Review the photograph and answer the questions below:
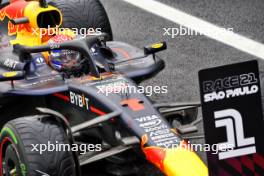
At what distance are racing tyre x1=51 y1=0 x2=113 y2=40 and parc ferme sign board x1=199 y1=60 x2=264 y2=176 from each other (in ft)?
12.1

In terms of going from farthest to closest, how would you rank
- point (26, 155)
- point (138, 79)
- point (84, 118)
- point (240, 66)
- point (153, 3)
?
point (153, 3) < point (138, 79) < point (84, 118) < point (26, 155) < point (240, 66)

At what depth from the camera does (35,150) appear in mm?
6453

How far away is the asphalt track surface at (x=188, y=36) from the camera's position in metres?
9.54

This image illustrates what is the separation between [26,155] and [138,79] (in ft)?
5.35

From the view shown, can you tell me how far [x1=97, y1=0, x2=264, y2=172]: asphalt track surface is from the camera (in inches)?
376

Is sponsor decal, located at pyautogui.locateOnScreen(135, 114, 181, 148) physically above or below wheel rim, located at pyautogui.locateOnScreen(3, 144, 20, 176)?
above

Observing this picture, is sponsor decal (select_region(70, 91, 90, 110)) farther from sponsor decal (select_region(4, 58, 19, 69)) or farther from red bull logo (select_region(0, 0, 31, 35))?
red bull logo (select_region(0, 0, 31, 35))

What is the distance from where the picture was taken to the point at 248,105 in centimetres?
541

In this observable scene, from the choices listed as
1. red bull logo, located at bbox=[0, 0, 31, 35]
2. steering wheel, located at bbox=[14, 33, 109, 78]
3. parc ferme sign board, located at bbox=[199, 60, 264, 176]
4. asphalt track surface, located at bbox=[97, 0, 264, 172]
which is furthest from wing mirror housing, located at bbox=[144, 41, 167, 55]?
parc ferme sign board, located at bbox=[199, 60, 264, 176]

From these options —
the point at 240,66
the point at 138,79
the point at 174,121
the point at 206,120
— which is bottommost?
the point at 174,121

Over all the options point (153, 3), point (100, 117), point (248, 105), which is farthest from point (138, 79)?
point (153, 3)

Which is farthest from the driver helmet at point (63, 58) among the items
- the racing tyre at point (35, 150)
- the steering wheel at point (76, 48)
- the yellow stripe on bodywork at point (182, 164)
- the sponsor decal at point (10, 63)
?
the yellow stripe on bodywork at point (182, 164)

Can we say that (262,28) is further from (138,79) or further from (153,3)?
(138,79)

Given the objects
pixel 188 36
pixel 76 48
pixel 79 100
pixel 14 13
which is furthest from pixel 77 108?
pixel 188 36
